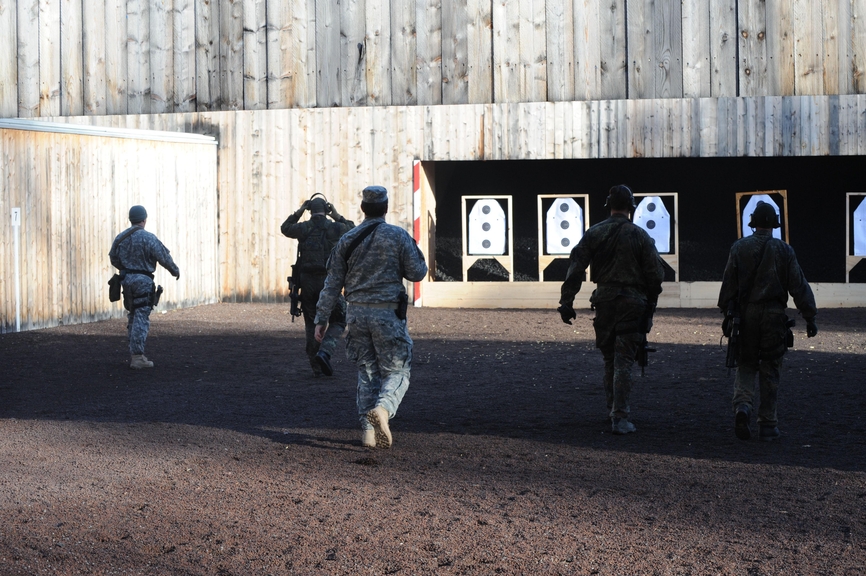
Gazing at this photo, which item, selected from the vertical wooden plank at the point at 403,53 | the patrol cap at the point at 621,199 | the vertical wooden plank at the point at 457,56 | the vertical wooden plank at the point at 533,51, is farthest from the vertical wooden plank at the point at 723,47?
the patrol cap at the point at 621,199

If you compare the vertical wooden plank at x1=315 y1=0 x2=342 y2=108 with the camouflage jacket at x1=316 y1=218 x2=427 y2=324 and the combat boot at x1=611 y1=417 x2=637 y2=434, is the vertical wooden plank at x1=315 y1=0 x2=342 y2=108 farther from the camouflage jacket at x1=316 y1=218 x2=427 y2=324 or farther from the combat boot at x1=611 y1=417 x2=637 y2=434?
the combat boot at x1=611 y1=417 x2=637 y2=434

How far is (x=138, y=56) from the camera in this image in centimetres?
2222

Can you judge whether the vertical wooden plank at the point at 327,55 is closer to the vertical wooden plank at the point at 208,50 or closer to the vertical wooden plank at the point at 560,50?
the vertical wooden plank at the point at 208,50

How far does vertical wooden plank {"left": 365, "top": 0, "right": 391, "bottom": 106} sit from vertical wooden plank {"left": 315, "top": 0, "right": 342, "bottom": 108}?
0.65 meters

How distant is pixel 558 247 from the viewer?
2223 cm

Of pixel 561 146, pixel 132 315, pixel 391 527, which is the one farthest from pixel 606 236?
pixel 561 146

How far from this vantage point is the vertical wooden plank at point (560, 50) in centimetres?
2072

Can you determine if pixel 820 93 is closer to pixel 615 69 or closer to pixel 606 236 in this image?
pixel 615 69

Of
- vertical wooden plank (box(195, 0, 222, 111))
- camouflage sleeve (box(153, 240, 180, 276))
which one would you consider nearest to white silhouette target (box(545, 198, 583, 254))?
vertical wooden plank (box(195, 0, 222, 111))

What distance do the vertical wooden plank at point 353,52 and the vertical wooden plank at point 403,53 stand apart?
587 millimetres

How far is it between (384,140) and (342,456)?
13.8 m

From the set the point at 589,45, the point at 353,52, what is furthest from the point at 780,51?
the point at 353,52

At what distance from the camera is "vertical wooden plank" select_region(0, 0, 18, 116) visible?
2223cm

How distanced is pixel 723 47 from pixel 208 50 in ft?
33.5
